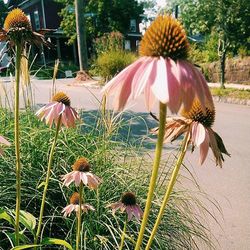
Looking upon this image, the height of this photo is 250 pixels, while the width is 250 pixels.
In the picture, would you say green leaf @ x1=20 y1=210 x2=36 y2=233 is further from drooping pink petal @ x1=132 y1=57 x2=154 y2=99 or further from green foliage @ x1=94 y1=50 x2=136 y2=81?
green foliage @ x1=94 y1=50 x2=136 y2=81

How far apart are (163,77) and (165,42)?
17 cm

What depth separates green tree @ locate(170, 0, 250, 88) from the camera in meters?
10.5

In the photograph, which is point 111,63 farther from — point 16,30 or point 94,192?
point 16,30

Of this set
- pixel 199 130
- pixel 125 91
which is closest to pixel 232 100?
pixel 199 130

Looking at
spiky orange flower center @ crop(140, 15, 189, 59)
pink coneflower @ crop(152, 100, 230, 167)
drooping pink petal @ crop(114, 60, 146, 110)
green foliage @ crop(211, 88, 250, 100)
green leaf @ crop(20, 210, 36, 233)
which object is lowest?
green foliage @ crop(211, 88, 250, 100)

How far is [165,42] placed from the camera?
→ 2.98ft

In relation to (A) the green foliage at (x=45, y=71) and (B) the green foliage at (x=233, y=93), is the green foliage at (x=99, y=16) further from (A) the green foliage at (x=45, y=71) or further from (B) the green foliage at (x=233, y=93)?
(B) the green foliage at (x=233, y=93)

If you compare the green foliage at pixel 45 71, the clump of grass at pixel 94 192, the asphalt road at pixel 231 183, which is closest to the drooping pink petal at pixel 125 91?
the asphalt road at pixel 231 183

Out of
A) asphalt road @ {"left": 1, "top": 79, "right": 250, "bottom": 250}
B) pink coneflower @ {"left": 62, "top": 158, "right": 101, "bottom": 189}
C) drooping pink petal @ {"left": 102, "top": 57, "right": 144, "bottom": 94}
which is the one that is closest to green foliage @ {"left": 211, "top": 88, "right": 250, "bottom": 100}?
asphalt road @ {"left": 1, "top": 79, "right": 250, "bottom": 250}

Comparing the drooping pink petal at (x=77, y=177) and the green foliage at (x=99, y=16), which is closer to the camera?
the drooping pink petal at (x=77, y=177)

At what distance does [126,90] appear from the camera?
2.76 feet

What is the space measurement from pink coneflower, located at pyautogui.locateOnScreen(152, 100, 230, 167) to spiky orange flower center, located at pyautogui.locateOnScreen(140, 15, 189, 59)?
9.9 inches

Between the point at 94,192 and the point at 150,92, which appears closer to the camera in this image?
the point at 150,92

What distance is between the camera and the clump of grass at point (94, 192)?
2.16m
